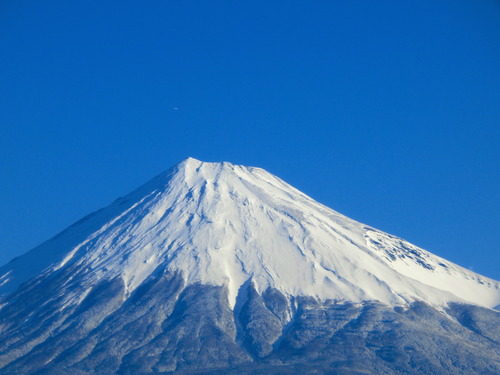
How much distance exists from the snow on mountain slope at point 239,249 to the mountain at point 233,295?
35 cm

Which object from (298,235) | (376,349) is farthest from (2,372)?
(298,235)

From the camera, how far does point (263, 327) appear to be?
127 m

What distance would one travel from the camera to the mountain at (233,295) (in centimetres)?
11994

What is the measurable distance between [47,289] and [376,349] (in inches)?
2194

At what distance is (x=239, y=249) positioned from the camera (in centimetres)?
15262

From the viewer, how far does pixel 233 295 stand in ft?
452

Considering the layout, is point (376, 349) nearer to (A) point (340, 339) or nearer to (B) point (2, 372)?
(A) point (340, 339)

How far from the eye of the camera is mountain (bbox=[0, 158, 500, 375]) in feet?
393

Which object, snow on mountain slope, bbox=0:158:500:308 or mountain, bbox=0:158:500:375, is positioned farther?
snow on mountain slope, bbox=0:158:500:308

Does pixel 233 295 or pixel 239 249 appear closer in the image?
pixel 233 295

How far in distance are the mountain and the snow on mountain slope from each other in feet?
1.14

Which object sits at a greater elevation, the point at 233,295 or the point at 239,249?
the point at 239,249

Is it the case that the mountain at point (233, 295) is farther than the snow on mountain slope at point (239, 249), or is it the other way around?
the snow on mountain slope at point (239, 249)

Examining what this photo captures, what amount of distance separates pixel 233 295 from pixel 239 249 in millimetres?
15954
